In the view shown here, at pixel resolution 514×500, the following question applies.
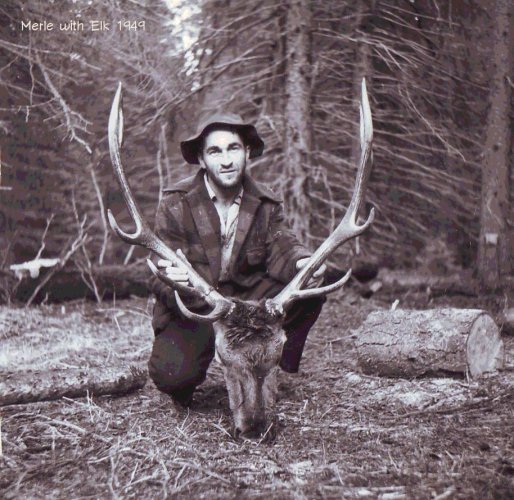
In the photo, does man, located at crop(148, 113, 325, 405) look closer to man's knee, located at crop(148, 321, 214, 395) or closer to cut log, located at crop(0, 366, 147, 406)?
man's knee, located at crop(148, 321, 214, 395)

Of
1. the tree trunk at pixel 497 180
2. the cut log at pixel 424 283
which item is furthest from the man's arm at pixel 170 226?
the cut log at pixel 424 283

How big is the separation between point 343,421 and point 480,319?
118 centimetres

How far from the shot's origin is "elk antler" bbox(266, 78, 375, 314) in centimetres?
303

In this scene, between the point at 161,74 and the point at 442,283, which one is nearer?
the point at 161,74

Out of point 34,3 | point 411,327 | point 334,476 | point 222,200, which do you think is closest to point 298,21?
point 34,3

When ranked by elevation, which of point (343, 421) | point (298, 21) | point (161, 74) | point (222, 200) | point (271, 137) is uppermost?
point (298, 21)

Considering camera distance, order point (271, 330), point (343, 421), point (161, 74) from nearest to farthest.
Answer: point (271, 330)
point (343, 421)
point (161, 74)

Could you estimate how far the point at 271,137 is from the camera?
6238 mm

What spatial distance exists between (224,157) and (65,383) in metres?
1.60

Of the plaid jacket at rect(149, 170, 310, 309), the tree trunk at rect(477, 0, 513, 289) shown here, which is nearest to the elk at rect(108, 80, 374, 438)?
the plaid jacket at rect(149, 170, 310, 309)

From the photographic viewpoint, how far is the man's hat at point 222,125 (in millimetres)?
3385

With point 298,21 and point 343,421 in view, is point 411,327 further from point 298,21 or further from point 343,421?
point 298,21

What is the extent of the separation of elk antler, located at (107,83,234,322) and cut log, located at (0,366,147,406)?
3.08ft

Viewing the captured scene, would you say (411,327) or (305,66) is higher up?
(305,66)
